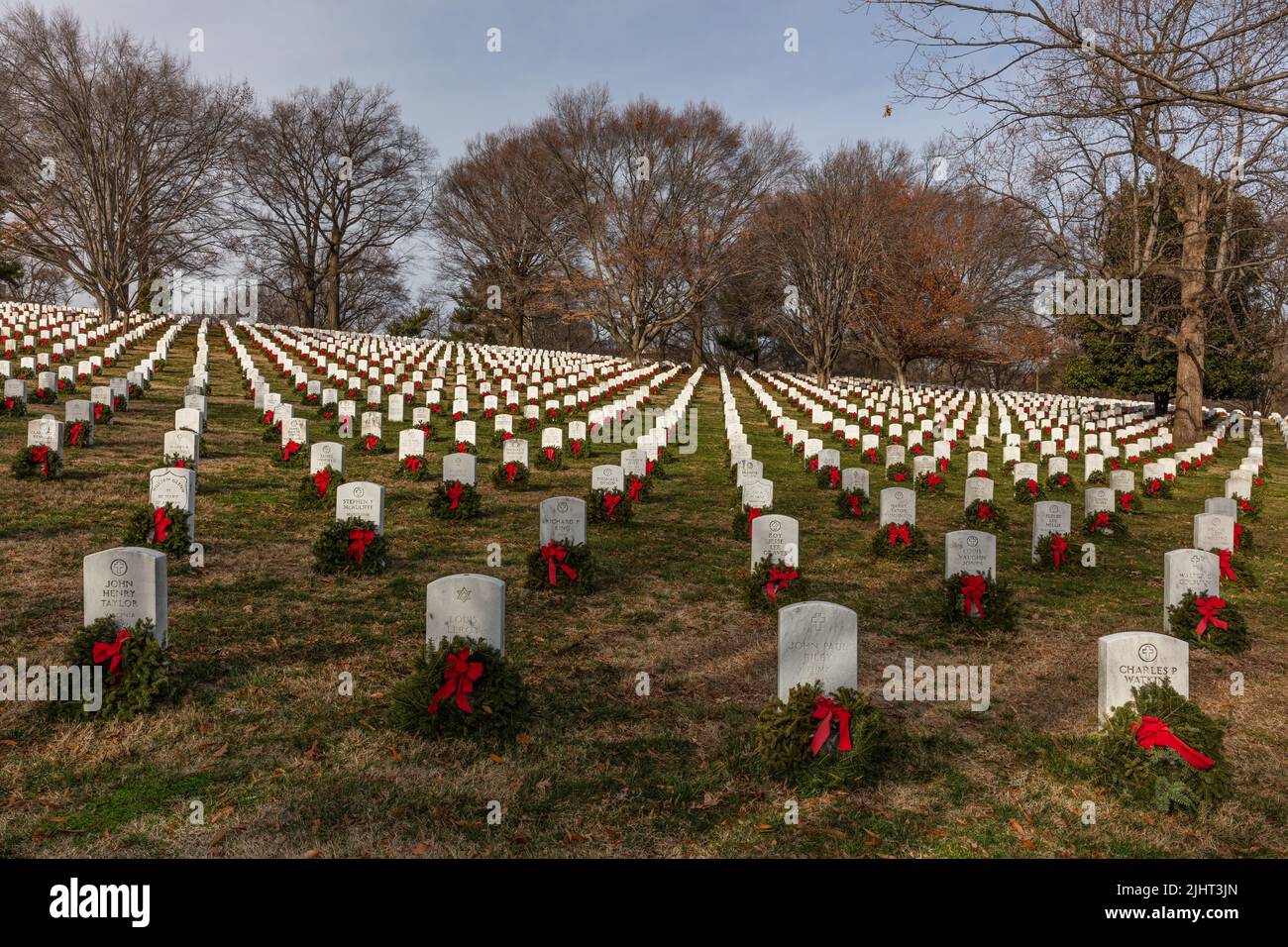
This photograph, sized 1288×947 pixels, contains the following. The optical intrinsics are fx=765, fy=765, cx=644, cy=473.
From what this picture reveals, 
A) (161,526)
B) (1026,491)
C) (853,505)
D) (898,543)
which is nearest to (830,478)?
(853,505)

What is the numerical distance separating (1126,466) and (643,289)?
24.4 m

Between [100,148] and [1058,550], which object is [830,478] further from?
[100,148]

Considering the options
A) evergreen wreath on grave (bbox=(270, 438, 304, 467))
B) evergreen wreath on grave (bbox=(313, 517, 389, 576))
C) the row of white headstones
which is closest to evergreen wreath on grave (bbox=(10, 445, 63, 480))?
evergreen wreath on grave (bbox=(270, 438, 304, 467))

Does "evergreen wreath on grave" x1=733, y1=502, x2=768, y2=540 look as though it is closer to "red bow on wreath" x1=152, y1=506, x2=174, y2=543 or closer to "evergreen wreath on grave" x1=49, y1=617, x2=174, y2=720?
"red bow on wreath" x1=152, y1=506, x2=174, y2=543

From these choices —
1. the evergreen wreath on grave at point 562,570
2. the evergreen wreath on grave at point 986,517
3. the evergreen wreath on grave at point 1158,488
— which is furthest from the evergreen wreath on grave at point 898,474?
the evergreen wreath on grave at point 562,570

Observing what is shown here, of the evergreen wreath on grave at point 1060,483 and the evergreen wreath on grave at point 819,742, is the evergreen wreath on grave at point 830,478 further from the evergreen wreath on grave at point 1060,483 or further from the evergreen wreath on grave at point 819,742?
the evergreen wreath on grave at point 819,742

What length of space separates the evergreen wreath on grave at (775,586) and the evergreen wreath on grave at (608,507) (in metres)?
3.29

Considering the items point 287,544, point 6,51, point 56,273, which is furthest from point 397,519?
point 56,273

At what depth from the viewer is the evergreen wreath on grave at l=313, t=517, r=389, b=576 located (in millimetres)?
7496

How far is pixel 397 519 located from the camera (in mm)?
9750

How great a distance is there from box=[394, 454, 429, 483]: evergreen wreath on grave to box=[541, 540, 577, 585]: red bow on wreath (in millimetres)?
5324

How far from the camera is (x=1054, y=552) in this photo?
874 centimetres

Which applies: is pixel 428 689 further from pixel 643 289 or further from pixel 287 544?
pixel 643 289
